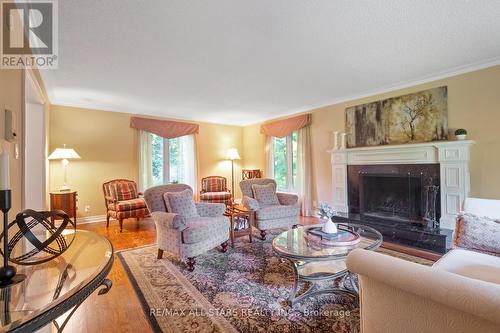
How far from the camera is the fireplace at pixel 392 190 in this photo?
3.62 metres

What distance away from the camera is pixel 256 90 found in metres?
4.06

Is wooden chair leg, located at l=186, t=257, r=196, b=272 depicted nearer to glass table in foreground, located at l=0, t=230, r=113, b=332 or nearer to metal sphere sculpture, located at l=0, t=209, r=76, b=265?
glass table in foreground, located at l=0, t=230, r=113, b=332

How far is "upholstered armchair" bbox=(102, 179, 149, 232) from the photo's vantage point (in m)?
4.14

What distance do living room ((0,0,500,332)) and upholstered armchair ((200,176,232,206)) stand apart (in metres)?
0.08

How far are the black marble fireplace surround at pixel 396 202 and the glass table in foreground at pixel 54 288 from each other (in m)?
3.52

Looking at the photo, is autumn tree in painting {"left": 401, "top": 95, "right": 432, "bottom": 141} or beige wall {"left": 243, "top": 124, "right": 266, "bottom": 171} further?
beige wall {"left": 243, "top": 124, "right": 266, "bottom": 171}

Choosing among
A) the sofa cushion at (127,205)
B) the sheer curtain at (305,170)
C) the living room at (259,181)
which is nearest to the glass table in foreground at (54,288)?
the living room at (259,181)

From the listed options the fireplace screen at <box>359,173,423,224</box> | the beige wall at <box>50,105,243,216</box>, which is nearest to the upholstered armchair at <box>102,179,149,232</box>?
the beige wall at <box>50,105,243,216</box>

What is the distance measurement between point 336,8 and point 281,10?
1.47 ft

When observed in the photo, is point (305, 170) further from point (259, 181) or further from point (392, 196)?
point (392, 196)

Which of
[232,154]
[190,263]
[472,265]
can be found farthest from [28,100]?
[472,265]

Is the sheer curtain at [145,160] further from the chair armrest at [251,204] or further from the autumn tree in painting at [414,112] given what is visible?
the autumn tree in painting at [414,112]

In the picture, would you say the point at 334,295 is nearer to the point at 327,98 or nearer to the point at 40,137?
the point at 327,98

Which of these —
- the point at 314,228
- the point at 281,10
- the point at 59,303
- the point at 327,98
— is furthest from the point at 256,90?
the point at 59,303
